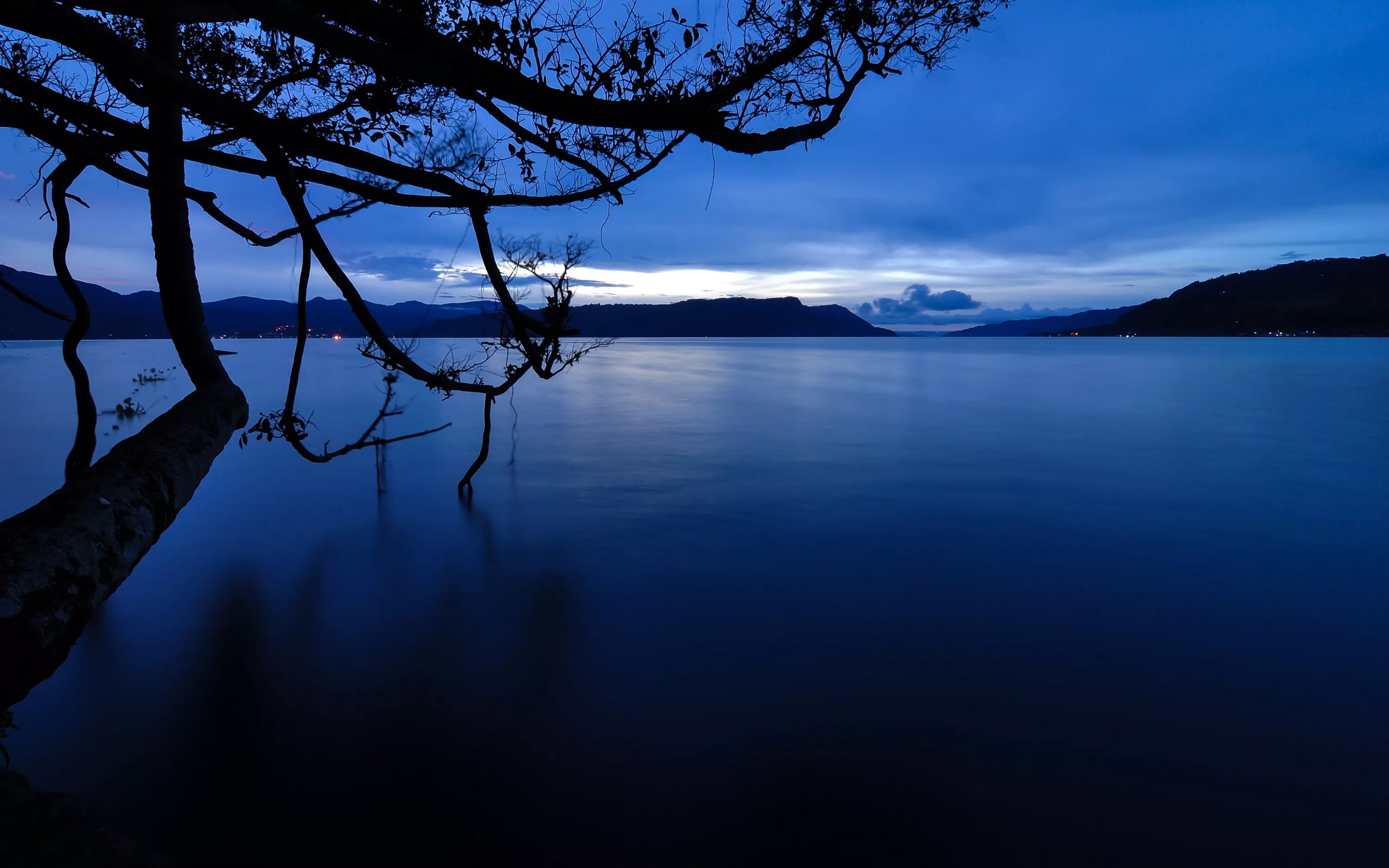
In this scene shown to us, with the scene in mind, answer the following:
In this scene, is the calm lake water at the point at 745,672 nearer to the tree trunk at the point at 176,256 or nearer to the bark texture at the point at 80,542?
the bark texture at the point at 80,542

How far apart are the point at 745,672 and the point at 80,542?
380 centimetres

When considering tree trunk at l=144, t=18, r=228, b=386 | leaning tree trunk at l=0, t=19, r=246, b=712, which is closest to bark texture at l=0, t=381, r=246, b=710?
leaning tree trunk at l=0, t=19, r=246, b=712

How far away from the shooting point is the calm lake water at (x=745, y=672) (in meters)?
3.45

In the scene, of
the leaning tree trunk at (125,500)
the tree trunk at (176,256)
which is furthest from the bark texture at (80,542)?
the tree trunk at (176,256)

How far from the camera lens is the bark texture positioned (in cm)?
218

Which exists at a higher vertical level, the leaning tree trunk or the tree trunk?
the tree trunk

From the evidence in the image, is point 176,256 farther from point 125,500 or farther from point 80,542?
point 80,542

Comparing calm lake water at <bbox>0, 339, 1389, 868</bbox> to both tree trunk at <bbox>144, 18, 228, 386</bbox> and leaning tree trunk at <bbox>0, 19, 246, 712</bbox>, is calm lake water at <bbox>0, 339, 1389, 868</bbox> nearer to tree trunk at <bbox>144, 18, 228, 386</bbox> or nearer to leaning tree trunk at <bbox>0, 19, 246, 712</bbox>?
leaning tree trunk at <bbox>0, 19, 246, 712</bbox>

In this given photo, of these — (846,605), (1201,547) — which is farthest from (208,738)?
(1201,547)

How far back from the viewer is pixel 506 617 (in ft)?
20.3

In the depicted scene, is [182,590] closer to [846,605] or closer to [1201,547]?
[846,605]

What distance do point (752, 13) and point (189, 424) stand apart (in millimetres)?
4323

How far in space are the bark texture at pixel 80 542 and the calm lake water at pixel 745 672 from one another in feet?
5.28

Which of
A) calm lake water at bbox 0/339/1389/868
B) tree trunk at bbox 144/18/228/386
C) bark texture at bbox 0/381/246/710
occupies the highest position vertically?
tree trunk at bbox 144/18/228/386
